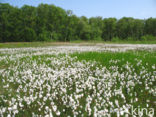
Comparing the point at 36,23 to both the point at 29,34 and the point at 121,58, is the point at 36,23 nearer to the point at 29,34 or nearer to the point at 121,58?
the point at 29,34

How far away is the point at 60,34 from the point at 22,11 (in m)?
21.5

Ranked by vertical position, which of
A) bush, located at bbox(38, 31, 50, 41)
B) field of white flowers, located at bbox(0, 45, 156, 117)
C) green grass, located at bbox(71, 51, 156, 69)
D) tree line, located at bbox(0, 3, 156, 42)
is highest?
tree line, located at bbox(0, 3, 156, 42)

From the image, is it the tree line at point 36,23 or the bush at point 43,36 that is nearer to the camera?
the tree line at point 36,23

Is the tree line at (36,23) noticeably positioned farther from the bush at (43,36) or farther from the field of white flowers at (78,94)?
the field of white flowers at (78,94)

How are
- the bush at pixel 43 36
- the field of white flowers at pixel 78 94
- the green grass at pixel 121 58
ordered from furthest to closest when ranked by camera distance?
the bush at pixel 43 36
the green grass at pixel 121 58
the field of white flowers at pixel 78 94

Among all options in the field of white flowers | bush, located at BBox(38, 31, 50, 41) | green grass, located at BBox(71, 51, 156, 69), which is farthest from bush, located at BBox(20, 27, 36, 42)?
the field of white flowers

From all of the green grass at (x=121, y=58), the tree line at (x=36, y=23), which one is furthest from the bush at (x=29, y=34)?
the green grass at (x=121, y=58)

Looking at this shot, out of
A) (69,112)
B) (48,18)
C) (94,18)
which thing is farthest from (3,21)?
(69,112)

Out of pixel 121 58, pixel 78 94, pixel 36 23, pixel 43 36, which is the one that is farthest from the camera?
pixel 36 23

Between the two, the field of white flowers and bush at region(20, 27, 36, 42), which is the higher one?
bush at region(20, 27, 36, 42)

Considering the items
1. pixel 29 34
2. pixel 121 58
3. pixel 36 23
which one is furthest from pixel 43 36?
pixel 121 58

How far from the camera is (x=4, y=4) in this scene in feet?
245

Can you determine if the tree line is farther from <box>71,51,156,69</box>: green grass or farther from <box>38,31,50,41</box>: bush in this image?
<box>71,51,156,69</box>: green grass

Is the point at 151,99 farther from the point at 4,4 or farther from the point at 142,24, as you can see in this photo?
the point at 142,24
